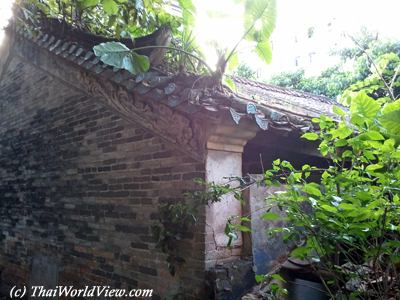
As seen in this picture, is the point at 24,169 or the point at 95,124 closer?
the point at 95,124

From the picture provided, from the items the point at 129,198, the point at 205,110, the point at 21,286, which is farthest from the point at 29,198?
the point at 205,110

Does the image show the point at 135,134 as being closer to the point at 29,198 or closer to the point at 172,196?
the point at 172,196

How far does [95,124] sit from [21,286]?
3359 millimetres

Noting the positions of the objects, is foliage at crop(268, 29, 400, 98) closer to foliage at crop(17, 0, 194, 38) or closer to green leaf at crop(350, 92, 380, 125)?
foliage at crop(17, 0, 194, 38)

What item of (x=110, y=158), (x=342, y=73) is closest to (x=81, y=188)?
(x=110, y=158)

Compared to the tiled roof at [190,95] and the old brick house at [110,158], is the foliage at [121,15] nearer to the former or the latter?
the old brick house at [110,158]

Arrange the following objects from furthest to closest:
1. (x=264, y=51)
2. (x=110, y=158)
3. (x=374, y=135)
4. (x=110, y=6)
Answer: (x=110, y=158), (x=264, y=51), (x=110, y=6), (x=374, y=135)

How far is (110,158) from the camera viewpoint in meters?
4.19

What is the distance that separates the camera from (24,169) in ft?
20.0

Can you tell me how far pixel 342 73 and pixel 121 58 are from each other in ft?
37.9

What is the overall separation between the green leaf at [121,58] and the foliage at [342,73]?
8.88 m

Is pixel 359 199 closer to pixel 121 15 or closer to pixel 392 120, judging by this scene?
pixel 392 120

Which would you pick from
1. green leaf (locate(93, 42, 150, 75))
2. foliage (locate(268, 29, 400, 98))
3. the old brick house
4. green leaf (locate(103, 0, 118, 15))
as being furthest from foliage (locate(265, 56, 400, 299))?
foliage (locate(268, 29, 400, 98))

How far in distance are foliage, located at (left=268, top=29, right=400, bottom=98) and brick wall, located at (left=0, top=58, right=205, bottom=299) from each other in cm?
851
